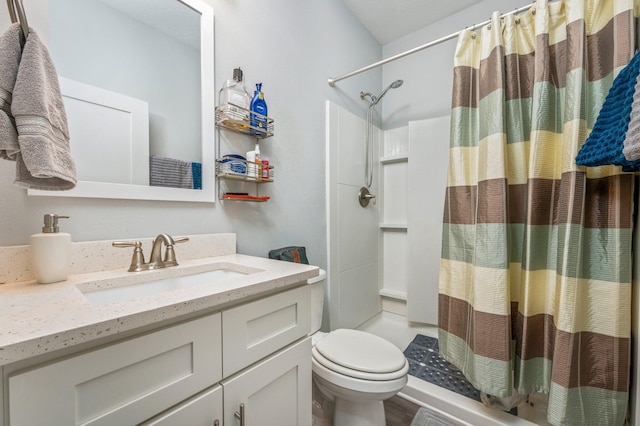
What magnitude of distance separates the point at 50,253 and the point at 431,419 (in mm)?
1562

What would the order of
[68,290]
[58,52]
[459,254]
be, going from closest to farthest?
1. [68,290]
2. [58,52]
3. [459,254]

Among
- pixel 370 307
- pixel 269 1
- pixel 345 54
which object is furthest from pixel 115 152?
pixel 370 307

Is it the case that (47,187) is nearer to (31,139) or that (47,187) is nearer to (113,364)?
(31,139)

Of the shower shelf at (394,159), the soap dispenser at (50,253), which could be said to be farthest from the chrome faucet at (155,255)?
the shower shelf at (394,159)

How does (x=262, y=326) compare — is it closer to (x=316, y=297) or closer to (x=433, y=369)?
(x=316, y=297)

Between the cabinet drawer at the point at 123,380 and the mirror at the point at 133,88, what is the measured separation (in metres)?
0.57

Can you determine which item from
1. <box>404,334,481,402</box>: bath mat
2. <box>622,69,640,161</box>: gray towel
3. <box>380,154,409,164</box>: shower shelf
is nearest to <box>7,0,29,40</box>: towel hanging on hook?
<box>622,69,640,161</box>: gray towel

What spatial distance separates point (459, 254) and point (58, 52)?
64.6 inches

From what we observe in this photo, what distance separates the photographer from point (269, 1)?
1333 mm

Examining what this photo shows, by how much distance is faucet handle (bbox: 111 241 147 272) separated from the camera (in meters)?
0.82

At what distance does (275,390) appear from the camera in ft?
2.38

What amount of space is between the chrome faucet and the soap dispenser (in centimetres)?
15

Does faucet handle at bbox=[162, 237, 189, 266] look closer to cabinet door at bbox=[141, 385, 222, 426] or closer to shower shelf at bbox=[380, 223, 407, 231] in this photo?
cabinet door at bbox=[141, 385, 222, 426]

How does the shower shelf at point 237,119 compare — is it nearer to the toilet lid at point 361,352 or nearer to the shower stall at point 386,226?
the shower stall at point 386,226
